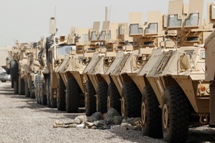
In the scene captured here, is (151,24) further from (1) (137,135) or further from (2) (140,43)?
(1) (137,135)

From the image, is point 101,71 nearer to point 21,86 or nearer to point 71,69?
point 71,69

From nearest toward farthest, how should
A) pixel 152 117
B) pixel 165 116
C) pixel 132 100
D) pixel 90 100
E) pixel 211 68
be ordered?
pixel 211 68 → pixel 165 116 → pixel 152 117 → pixel 132 100 → pixel 90 100

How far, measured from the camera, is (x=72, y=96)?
22422 millimetres

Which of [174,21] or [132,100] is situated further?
[132,100]

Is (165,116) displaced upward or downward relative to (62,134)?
upward

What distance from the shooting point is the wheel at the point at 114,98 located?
17953mm

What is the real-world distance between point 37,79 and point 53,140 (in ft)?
52.5

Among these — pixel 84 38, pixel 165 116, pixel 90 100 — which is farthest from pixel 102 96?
pixel 84 38

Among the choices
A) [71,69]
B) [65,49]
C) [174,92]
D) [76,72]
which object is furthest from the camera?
[65,49]

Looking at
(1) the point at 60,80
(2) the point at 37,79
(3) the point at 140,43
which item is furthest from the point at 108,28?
(2) the point at 37,79

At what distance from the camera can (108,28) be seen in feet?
77.6

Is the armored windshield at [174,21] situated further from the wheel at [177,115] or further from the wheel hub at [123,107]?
the wheel at [177,115]

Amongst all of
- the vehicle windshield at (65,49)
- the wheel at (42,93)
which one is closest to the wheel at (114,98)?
the vehicle windshield at (65,49)

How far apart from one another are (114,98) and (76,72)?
184 inches
